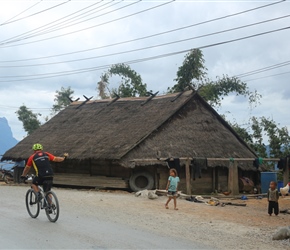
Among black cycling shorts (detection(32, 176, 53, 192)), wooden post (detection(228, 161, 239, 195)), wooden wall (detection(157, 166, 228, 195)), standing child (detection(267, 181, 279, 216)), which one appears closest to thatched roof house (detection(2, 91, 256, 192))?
wooden wall (detection(157, 166, 228, 195))

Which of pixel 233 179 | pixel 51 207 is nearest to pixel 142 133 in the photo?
Answer: pixel 233 179

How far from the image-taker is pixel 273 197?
1326 cm

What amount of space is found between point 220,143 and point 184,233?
53.0 ft

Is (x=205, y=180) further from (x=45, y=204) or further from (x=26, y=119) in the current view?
(x=26, y=119)

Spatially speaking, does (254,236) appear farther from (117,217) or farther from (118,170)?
(118,170)

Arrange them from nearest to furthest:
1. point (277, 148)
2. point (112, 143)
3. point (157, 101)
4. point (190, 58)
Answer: point (112, 143)
point (157, 101)
point (277, 148)
point (190, 58)

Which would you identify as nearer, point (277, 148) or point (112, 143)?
point (112, 143)

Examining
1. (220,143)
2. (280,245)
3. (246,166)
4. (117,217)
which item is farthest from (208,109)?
(280,245)

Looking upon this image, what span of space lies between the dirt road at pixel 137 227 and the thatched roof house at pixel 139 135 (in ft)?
24.6

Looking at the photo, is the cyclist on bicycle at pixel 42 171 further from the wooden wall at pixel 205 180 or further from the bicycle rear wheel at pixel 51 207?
the wooden wall at pixel 205 180

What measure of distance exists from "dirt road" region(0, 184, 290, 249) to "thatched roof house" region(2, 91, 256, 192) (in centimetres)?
749

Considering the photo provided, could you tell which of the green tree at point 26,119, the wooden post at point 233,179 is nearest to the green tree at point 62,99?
the green tree at point 26,119

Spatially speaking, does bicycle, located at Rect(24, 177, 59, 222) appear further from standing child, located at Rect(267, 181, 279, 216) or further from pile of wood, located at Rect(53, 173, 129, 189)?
pile of wood, located at Rect(53, 173, 129, 189)

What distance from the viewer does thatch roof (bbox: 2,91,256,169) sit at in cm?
2241
